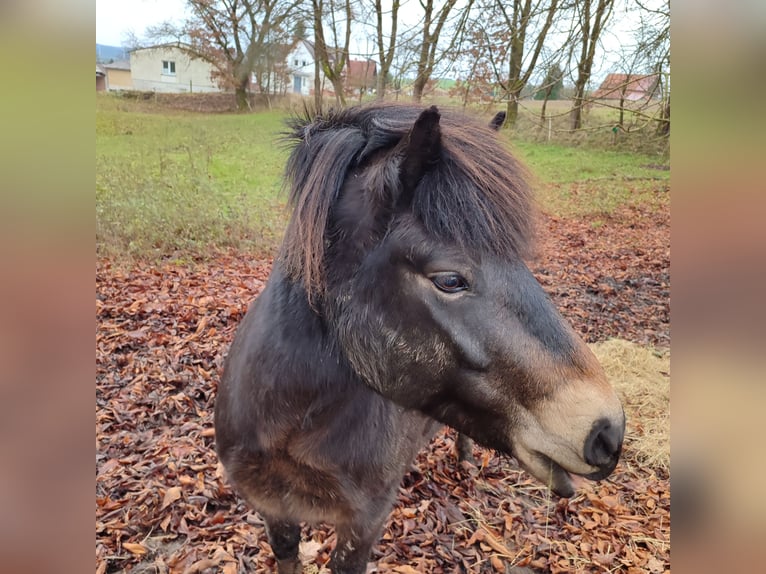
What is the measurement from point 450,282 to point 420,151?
0.42 m

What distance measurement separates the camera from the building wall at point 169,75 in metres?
6.79

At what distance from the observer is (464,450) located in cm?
388

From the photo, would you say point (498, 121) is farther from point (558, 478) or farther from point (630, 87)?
point (630, 87)

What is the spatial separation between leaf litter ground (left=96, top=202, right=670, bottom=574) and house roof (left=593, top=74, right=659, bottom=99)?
291cm

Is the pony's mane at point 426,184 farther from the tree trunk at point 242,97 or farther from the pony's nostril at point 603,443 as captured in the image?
the tree trunk at point 242,97

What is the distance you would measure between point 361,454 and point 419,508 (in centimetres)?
178

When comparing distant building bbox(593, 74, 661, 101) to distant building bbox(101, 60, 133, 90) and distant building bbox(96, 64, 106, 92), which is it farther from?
distant building bbox(101, 60, 133, 90)

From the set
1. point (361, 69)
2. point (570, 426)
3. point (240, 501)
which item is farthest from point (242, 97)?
point (570, 426)

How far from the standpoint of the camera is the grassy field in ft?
22.4

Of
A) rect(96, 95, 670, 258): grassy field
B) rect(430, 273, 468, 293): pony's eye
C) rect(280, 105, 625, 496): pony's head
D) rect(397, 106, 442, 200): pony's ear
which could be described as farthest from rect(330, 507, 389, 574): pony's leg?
rect(96, 95, 670, 258): grassy field

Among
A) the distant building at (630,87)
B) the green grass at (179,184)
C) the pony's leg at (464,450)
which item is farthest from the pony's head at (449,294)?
the green grass at (179,184)

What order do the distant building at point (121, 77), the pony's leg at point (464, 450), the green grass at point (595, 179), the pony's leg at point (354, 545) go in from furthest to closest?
the green grass at point (595, 179), the distant building at point (121, 77), the pony's leg at point (464, 450), the pony's leg at point (354, 545)

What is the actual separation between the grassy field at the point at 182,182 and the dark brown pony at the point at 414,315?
4507 mm
